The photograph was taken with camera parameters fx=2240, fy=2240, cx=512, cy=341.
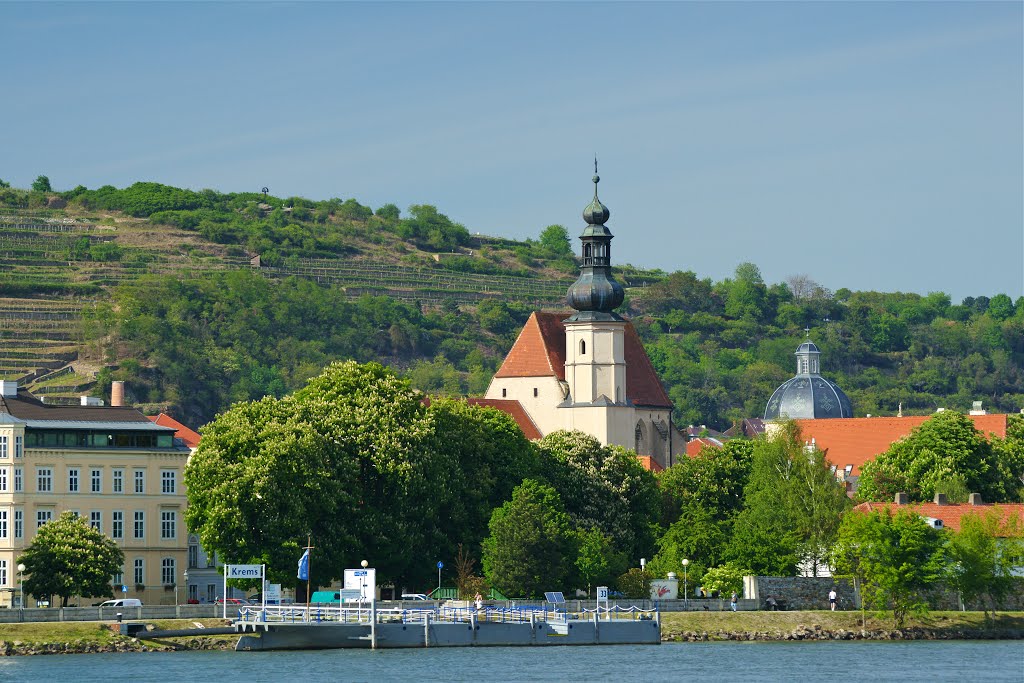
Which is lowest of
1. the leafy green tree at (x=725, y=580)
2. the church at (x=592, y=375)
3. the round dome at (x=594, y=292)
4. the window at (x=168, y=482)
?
the leafy green tree at (x=725, y=580)

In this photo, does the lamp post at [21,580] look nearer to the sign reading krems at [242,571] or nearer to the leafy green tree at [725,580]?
the sign reading krems at [242,571]

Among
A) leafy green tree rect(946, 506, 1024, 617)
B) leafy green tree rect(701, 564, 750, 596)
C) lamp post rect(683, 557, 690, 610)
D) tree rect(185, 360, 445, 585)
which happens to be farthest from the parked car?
leafy green tree rect(946, 506, 1024, 617)

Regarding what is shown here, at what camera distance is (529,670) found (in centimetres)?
Answer: 7400

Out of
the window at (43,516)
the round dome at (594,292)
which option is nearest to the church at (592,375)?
the round dome at (594,292)

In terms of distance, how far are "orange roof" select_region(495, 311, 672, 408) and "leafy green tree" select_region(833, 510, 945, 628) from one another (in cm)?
4069

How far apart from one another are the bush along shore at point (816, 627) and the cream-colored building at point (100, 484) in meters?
22.4

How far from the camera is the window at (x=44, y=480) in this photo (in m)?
93.2

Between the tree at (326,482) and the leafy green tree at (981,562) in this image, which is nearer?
the tree at (326,482)

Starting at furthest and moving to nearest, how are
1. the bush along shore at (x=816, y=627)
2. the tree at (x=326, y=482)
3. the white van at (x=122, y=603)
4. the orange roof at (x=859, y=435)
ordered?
1. the orange roof at (x=859, y=435)
2. the bush along shore at (x=816, y=627)
3. the white van at (x=122, y=603)
4. the tree at (x=326, y=482)

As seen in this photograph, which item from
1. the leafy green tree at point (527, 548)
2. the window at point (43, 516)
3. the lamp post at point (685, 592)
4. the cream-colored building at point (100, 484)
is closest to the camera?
the leafy green tree at point (527, 548)

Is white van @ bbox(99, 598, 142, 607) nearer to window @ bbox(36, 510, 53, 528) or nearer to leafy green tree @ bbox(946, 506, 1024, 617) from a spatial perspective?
window @ bbox(36, 510, 53, 528)

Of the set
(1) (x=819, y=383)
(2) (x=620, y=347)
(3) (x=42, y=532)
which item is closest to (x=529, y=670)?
(3) (x=42, y=532)

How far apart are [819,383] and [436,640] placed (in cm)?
9995

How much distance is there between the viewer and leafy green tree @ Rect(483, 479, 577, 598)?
91625 millimetres
